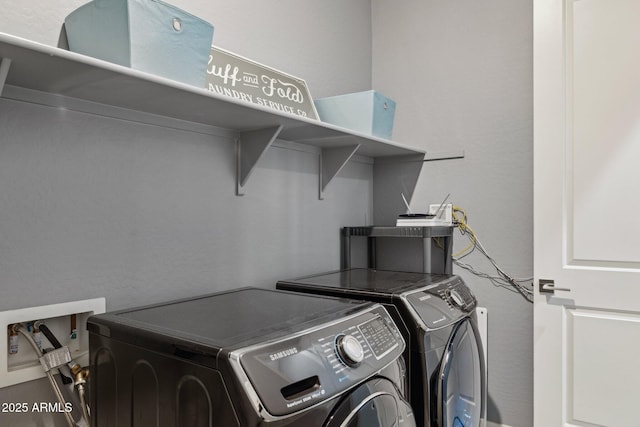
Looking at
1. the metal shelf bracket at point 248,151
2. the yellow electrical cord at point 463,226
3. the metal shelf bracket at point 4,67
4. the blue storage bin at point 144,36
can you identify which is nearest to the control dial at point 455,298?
the yellow electrical cord at point 463,226

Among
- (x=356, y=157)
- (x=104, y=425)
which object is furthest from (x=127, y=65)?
(x=356, y=157)

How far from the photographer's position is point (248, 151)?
1655mm

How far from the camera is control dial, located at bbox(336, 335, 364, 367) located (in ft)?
3.20

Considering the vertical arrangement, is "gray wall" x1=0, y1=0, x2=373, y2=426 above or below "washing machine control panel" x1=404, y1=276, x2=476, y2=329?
above

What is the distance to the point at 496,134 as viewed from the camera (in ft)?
7.04

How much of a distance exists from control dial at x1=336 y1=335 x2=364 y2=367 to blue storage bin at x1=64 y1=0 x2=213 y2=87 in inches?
31.5

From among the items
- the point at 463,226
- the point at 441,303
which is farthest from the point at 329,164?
the point at 441,303

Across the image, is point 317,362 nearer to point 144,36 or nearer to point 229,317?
point 229,317

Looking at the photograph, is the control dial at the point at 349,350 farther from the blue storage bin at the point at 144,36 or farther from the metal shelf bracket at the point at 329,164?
the metal shelf bracket at the point at 329,164

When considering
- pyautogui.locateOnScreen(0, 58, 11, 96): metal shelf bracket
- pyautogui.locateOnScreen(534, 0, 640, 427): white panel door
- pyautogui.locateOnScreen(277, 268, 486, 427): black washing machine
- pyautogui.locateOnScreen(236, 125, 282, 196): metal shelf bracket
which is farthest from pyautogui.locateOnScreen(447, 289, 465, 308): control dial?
pyautogui.locateOnScreen(0, 58, 11, 96): metal shelf bracket

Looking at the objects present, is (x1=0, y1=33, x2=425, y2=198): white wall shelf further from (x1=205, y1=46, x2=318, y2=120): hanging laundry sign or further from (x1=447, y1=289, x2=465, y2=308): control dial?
(x1=447, y1=289, x2=465, y2=308): control dial

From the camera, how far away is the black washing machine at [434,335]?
1315mm

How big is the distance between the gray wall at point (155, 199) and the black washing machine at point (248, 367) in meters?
0.20

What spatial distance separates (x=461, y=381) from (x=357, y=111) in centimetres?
117
